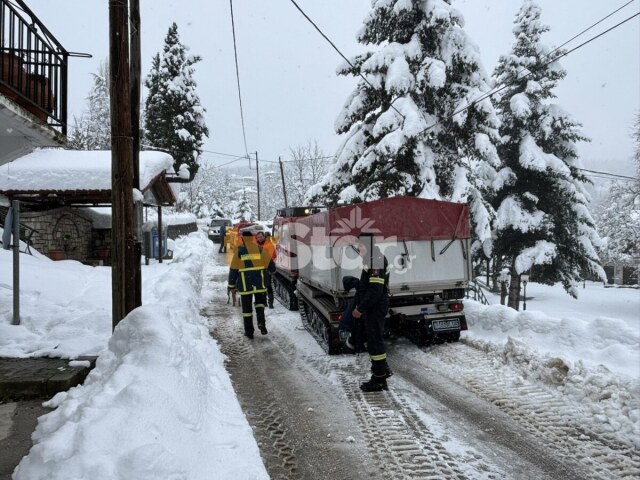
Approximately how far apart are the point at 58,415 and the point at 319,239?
5501 mm

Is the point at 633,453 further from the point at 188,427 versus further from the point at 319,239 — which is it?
the point at 319,239

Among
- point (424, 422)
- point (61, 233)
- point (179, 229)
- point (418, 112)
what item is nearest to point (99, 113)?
point (179, 229)

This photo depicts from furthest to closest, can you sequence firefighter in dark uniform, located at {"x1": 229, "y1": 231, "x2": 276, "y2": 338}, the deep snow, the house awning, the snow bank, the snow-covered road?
the house awning < firefighter in dark uniform, located at {"x1": 229, "y1": 231, "x2": 276, "y2": 338} < the snow-covered road < the deep snow < the snow bank

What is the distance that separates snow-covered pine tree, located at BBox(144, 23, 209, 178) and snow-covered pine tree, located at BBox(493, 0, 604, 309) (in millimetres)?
19400

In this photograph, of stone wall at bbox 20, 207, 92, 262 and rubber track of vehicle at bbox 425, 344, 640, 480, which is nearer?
rubber track of vehicle at bbox 425, 344, 640, 480

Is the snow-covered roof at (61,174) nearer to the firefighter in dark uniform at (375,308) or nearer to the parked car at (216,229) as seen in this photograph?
the firefighter in dark uniform at (375,308)

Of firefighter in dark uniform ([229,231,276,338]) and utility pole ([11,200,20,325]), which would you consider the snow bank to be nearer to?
utility pole ([11,200,20,325])

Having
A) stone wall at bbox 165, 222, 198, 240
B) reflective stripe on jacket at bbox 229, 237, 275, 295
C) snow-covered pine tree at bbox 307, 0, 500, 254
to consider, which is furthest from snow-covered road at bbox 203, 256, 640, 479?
stone wall at bbox 165, 222, 198, 240

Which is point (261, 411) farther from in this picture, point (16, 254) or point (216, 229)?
point (216, 229)

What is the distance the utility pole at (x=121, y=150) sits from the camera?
218 inches

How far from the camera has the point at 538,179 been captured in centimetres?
1928

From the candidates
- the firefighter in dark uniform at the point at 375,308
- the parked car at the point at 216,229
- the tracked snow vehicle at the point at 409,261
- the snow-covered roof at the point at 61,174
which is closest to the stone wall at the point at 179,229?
the parked car at the point at 216,229

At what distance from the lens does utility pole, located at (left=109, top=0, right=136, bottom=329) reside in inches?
218

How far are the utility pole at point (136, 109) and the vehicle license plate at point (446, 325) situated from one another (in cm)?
466
